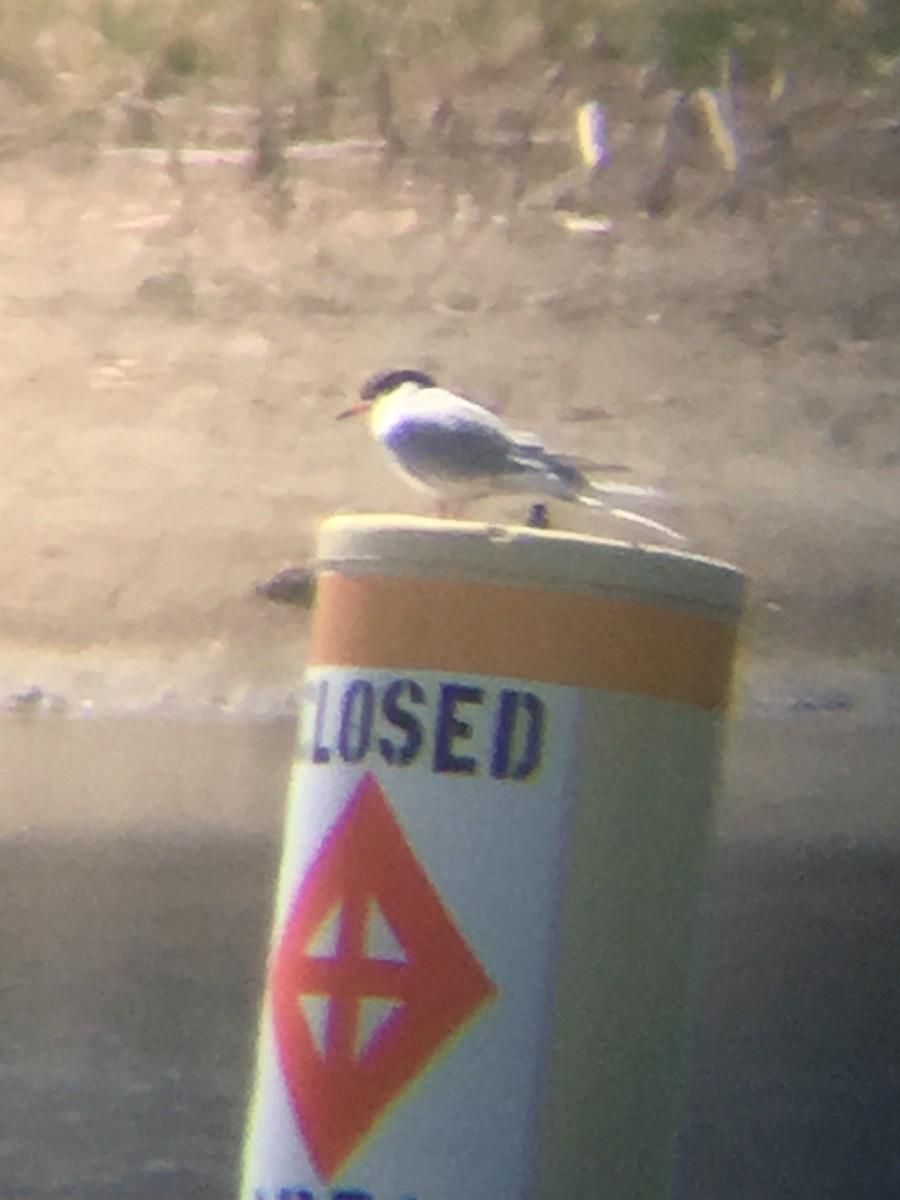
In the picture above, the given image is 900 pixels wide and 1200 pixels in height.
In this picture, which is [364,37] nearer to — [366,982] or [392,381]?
[392,381]

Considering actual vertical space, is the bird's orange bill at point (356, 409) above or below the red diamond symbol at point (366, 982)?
above

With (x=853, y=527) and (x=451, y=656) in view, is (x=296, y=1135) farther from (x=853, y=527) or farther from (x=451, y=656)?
(x=853, y=527)

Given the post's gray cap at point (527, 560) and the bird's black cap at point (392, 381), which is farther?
the bird's black cap at point (392, 381)

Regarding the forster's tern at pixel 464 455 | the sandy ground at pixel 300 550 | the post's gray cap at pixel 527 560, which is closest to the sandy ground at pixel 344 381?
the sandy ground at pixel 300 550

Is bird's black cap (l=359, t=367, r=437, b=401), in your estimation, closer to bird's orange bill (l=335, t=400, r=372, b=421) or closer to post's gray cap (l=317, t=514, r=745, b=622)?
bird's orange bill (l=335, t=400, r=372, b=421)

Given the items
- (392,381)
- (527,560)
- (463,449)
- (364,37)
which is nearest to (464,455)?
(463,449)

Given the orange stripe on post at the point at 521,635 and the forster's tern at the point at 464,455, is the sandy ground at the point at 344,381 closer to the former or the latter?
the forster's tern at the point at 464,455

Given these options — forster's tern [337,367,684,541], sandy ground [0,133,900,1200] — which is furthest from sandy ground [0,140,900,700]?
forster's tern [337,367,684,541]
